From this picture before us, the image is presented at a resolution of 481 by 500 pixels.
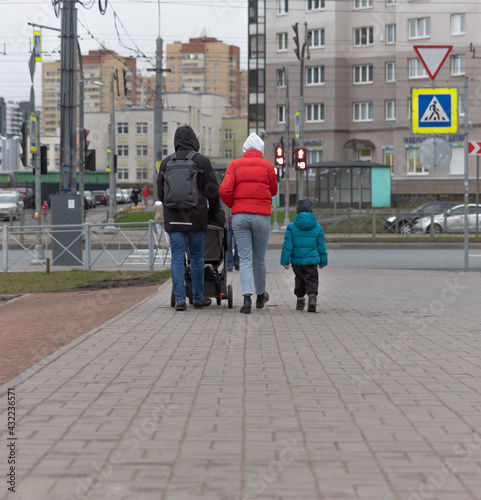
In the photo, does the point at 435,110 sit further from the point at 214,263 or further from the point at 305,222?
the point at 214,263

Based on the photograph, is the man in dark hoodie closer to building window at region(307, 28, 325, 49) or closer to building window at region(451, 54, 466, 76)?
building window at region(451, 54, 466, 76)

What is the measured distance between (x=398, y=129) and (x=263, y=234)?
176 feet

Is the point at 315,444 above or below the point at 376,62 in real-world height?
below

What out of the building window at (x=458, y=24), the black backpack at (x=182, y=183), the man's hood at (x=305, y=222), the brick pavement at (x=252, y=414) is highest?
the building window at (x=458, y=24)

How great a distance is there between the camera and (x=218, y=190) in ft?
32.5

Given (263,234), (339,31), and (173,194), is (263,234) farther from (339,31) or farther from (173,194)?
(339,31)

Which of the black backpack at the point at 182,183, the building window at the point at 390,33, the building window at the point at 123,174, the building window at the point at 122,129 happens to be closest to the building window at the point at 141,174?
the building window at the point at 123,174

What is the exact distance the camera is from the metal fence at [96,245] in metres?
18.7

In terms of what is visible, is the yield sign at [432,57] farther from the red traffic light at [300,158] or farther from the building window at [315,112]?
the building window at [315,112]

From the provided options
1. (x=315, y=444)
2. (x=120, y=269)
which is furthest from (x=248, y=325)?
(x=120, y=269)

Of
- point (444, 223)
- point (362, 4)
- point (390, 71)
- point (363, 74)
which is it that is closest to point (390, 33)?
point (390, 71)

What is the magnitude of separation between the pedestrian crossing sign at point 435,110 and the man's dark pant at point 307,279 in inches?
272

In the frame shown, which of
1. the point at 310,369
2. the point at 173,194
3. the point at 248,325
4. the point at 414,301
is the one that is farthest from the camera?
the point at 414,301

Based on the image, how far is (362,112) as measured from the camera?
65.4 metres
